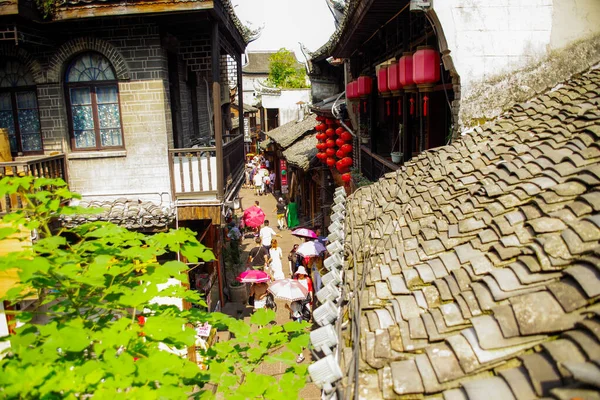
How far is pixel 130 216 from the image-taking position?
919cm

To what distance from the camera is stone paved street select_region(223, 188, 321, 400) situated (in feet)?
33.9

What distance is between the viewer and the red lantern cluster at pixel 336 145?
1470 centimetres

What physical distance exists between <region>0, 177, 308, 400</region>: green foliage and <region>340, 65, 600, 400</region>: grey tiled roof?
1100 mm

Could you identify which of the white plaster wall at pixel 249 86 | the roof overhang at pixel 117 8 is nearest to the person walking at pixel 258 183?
the roof overhang at pixel 117 8

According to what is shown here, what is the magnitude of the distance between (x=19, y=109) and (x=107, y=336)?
29.1 ft

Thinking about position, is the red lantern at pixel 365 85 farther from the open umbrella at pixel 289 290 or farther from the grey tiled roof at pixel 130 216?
the grey tiled roof at pixel 130 216

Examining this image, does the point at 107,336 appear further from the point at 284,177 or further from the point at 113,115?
the point at 284,177

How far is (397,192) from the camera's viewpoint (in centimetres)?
629

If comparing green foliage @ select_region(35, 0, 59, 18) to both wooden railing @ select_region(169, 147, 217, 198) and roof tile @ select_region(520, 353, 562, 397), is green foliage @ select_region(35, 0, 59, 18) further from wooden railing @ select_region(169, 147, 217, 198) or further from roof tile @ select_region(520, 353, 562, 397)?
roof tile @ select_region(520, 353, 562, 397)

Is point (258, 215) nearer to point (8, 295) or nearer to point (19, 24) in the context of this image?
point (19, 24)

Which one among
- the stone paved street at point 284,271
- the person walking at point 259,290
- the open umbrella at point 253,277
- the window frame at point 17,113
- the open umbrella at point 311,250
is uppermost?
the window frame at point 17,113

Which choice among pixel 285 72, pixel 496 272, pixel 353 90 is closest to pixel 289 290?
pixel 353 90

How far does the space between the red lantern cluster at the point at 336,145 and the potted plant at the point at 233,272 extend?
15.2 feet

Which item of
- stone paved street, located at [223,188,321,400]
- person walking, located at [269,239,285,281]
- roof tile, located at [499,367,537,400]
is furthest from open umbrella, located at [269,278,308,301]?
roof tile, located at [499,367,537,400]
